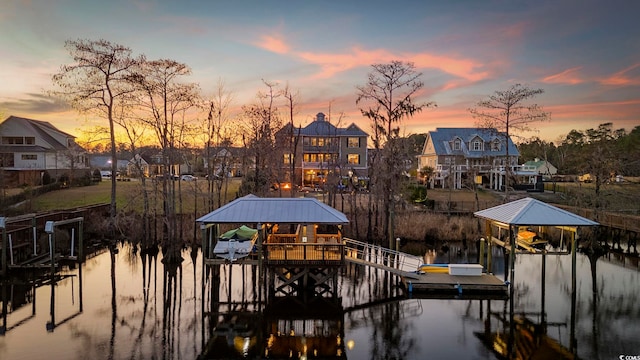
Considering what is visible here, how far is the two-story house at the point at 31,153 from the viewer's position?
5128 centimetres

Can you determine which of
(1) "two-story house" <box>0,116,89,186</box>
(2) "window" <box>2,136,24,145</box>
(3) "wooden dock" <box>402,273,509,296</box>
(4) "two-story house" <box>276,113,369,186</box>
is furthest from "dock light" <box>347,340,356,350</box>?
(2) "window" <box>2,136,24,145</box>

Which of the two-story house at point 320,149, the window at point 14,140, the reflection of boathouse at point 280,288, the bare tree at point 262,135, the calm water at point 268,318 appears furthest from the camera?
the two-story house at point 320,149

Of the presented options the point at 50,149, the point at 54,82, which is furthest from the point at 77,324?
the point at 50,149

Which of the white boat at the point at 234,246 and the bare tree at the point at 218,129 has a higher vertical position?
the bare tree at the point at 218,129

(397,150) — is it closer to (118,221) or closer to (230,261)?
(230,261)

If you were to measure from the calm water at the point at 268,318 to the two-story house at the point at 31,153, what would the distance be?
114 feet

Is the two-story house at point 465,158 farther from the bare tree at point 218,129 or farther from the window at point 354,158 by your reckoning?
the bare tree at point 218,129

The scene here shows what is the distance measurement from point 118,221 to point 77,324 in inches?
697

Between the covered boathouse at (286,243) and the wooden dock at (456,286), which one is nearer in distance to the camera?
the covered boathouse at (286,243)

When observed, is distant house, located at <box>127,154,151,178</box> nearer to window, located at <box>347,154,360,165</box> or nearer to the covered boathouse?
the covered boathouse

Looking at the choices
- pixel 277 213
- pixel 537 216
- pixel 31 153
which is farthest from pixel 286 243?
pixel 31 153

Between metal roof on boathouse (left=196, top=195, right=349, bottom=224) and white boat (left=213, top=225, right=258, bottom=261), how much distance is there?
113 cm

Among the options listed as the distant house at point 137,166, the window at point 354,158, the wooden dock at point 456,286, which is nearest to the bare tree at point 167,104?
the distant house at point 137,166

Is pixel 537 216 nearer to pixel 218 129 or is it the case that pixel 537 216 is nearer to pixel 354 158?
pixel 218 129
